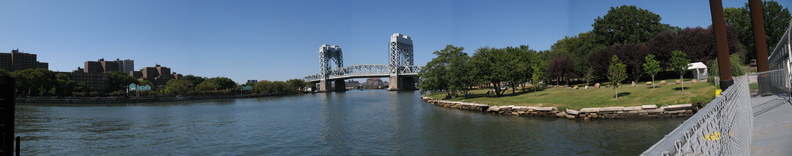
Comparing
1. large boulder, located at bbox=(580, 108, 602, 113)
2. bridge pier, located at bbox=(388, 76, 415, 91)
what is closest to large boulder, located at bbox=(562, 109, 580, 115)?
large boulder, located at bbox=(580, 108, 602, 113)

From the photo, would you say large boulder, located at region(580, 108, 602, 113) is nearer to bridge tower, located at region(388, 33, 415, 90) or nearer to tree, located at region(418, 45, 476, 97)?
tree, located at region(418, 45, 476, 97)

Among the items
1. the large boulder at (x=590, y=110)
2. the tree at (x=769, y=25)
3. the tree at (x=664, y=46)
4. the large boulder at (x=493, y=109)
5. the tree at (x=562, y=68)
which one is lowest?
the large boulder at (x=493, y=109)

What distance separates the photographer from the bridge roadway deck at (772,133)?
438 cm

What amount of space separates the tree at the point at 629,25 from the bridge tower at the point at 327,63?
10098 cm

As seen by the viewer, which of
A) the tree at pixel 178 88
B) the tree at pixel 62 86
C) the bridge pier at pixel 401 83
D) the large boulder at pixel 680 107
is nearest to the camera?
the large boulder at pixel 680 107

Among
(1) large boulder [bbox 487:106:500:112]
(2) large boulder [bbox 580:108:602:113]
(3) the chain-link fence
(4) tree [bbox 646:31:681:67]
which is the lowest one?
(1) large boulder [bbox 487:106:500:112]

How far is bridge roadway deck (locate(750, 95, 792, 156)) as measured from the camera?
4.38 m

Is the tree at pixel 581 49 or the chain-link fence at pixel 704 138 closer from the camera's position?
the chain-link fence at pixel 704 138

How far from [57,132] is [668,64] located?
152 ft

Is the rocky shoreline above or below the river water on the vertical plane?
above

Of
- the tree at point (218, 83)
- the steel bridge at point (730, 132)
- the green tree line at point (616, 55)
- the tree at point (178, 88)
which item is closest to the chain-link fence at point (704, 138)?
the steel bridge at point (730, 132)

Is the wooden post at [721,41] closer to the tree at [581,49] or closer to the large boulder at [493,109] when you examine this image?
the large boulder at [493,109]

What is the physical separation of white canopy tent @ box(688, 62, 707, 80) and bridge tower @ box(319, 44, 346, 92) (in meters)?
114

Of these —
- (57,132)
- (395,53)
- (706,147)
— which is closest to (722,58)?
(706,147)
